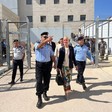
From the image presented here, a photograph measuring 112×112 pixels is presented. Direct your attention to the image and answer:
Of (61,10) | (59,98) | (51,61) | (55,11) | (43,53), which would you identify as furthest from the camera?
(61,10)

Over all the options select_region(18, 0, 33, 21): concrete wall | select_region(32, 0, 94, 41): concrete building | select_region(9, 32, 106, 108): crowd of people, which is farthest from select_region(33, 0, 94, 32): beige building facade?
select_region(9, 32, 106, 108): crowd of people

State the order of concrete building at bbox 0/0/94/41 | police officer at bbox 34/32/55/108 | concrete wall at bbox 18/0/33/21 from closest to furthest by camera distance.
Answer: police officer at bbox 34/32/55/108 < concrete building at bbox 0/0/94/41 < concrete wall at bbox 18/0/33/21

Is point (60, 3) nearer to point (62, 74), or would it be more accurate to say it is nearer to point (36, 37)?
point (36, 37)

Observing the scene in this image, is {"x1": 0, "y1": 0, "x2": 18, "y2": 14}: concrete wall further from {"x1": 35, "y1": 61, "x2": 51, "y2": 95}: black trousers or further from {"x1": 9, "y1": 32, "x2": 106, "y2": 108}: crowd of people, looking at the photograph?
{"x1": 35, "y1": 61, "x2": 51, "y2": 95}: black trousers

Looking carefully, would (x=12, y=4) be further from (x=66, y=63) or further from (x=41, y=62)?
(x=41, y=62)

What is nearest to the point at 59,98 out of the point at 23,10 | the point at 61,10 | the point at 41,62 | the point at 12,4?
the point at 41,62

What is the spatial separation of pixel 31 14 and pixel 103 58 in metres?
30.7

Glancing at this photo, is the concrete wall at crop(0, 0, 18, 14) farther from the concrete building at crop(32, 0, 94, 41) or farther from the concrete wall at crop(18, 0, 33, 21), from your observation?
the concrete building at crop(32, 0, 94, 41)

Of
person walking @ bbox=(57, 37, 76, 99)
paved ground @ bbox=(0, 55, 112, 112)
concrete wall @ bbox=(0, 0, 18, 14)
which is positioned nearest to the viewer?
paved ground @ bbox=(0, 55, 112, 112)

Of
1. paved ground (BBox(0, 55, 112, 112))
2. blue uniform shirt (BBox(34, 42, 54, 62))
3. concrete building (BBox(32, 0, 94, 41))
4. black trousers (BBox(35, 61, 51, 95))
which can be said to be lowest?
paved ground (BBox(0, 55, 112, 112))

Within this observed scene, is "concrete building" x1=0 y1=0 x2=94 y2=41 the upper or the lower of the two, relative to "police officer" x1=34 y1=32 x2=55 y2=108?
upper

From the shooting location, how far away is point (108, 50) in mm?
18562

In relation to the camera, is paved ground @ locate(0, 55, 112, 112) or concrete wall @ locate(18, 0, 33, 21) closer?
paved ground @ locate(0, 55, 112, 112)

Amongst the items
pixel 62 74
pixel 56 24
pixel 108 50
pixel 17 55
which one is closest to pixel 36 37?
pixel 56 24
